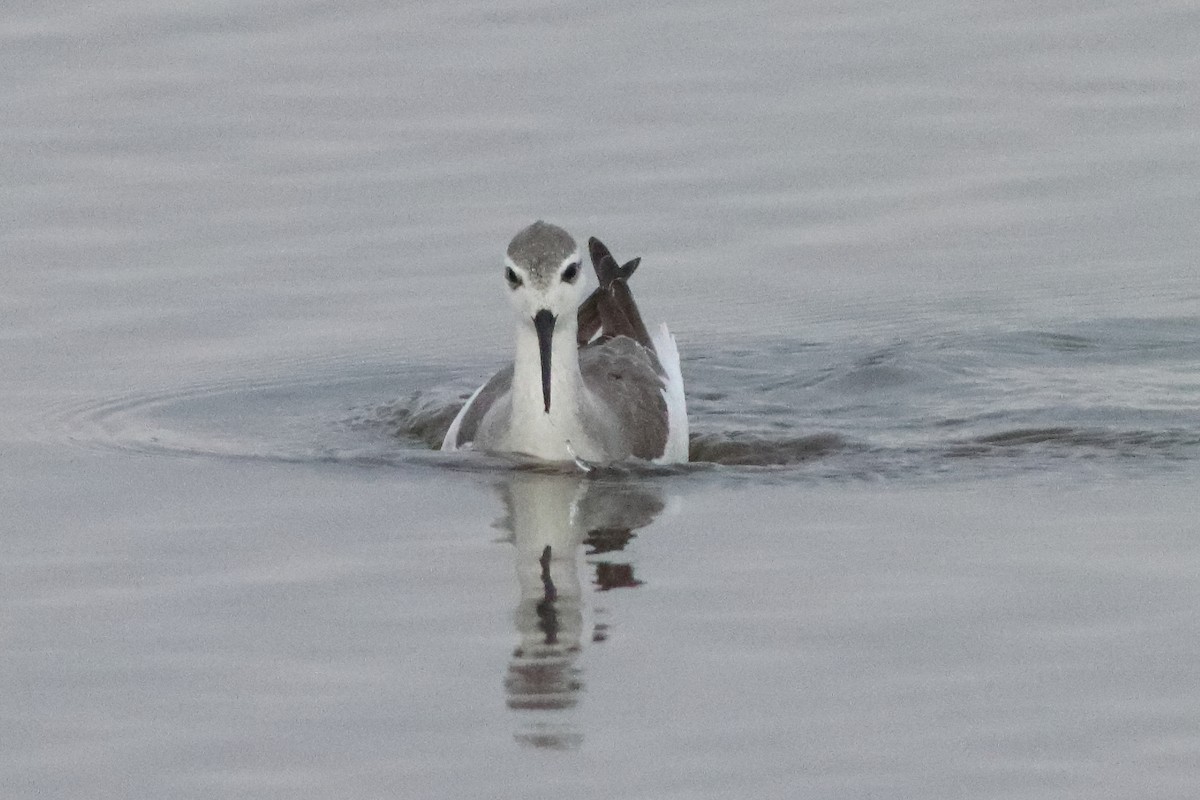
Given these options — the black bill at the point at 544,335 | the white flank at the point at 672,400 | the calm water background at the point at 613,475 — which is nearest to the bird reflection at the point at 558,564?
the calm water background at the point at 613,475

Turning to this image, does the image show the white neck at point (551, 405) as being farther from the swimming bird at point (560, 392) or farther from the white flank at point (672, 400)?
the white flank at point (672, 400)

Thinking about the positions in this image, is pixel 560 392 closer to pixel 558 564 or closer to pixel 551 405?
pixel 551 405

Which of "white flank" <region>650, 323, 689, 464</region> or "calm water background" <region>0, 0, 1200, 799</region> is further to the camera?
"white flank" <region>650, 323, 689, 464</region>

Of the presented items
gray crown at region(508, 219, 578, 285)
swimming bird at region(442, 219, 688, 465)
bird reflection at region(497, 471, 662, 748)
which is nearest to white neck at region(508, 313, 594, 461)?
swimming bird at region(442, 219, 688, 465)

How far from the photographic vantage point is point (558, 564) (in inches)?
407

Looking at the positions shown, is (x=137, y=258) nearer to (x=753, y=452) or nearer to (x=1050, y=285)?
(x=753, y=452)

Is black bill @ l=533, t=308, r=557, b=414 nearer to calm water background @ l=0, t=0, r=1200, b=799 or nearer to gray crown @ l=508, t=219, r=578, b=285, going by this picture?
gray crown @ l=508, t=219, r=578, b=285

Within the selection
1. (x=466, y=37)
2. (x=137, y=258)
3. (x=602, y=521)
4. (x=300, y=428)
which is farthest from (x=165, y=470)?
(x=466, y=37)

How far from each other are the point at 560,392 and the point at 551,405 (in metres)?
0.08

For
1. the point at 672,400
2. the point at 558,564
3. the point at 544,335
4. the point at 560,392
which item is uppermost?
the point at 544,335

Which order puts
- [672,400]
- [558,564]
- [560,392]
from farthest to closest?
1. [672,400]
2. [560,392]
3. [558,564]

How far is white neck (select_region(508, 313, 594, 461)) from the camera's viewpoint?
12.4 meters

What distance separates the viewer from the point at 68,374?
44.9 ft

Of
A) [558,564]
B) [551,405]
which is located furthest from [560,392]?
[558,564]
